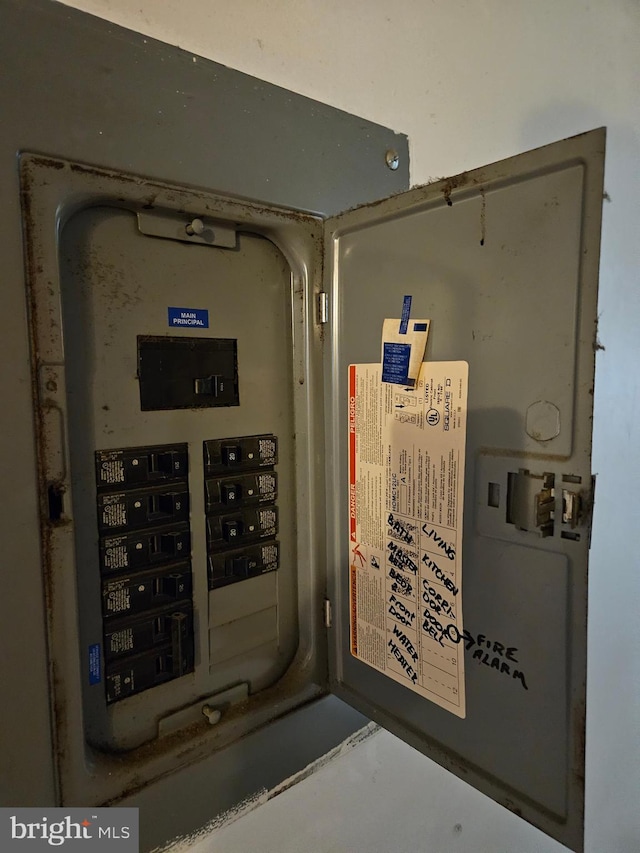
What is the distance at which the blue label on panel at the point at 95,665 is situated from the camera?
70cm

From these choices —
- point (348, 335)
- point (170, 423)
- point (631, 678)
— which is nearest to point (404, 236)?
point (348, 335)

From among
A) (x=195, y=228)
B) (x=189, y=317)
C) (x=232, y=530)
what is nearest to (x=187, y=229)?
(x=195, y=228)

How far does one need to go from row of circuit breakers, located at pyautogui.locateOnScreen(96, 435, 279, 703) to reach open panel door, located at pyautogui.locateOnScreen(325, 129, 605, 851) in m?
0.31

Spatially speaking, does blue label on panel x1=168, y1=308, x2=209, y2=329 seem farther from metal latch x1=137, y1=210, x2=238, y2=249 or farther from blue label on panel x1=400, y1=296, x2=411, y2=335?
blue label on panel x1=400, y1=296, x2=411, y2=335

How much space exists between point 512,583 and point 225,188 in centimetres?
68

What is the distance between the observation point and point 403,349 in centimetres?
72

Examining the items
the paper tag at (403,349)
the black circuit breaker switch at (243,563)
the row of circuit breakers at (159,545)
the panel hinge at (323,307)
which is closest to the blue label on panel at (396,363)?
the paper tag at (403,349)

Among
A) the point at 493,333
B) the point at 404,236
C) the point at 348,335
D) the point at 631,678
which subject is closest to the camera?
the point at 493,333

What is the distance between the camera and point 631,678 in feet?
5.36

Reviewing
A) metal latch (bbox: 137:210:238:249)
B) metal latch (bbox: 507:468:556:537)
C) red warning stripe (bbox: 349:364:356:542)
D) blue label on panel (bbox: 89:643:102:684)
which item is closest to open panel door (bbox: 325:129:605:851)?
metal latch (bbox: 507:468:556:537)

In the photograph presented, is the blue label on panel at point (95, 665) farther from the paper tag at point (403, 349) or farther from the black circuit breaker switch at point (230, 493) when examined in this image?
the paper tag at point (403, 349)

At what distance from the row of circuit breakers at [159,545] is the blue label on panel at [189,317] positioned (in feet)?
0.61

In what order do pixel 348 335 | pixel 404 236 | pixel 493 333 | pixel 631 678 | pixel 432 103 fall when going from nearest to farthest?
pixel 493 333
pixel 404 236
pixel 348 335
pixel 432 103
pixel 631 678

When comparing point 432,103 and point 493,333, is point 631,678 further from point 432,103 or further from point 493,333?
point 432,103
